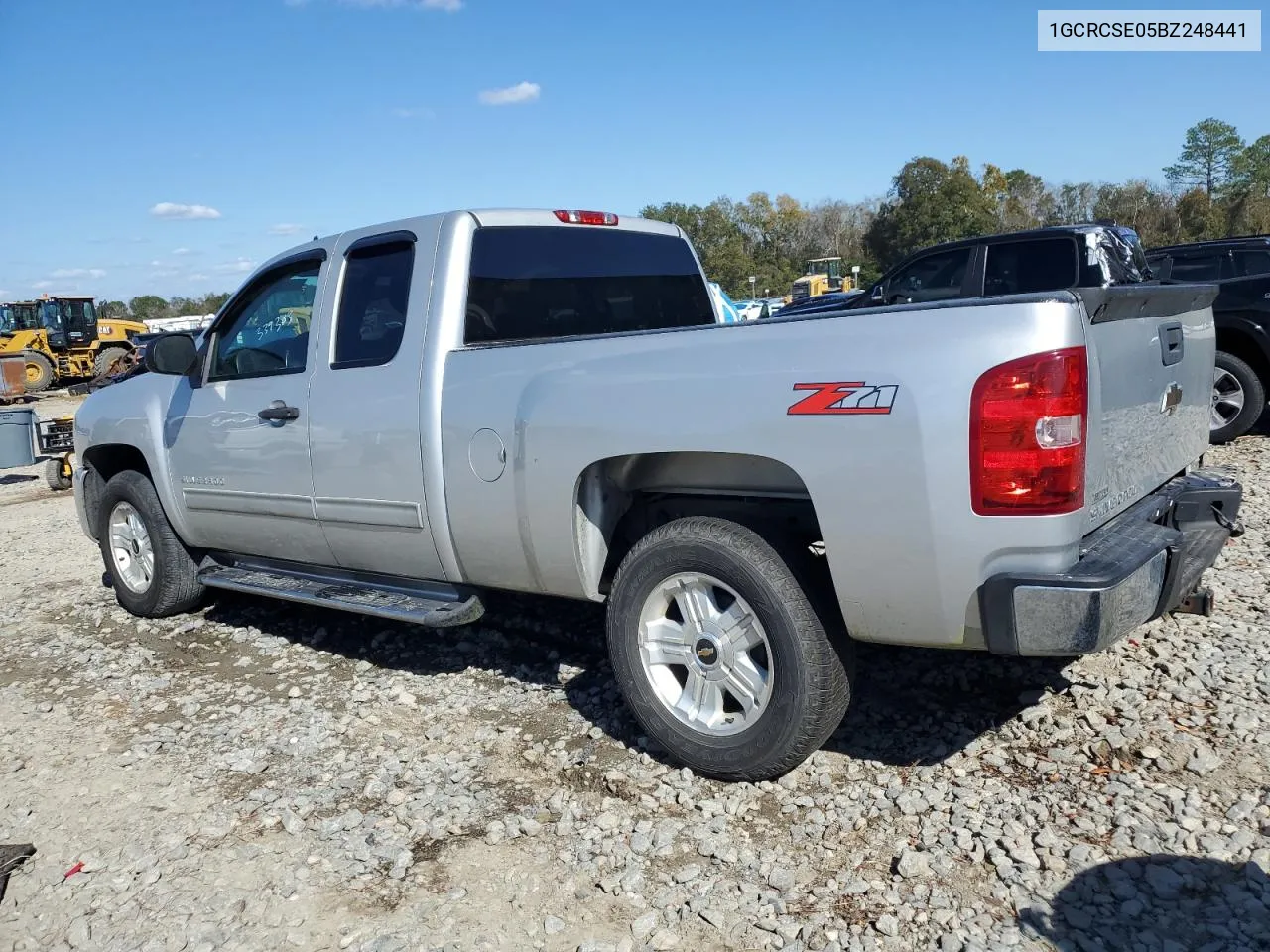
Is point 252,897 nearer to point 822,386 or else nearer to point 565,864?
point 565,864

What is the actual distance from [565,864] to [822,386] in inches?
65.8

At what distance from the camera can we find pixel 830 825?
3.25 m

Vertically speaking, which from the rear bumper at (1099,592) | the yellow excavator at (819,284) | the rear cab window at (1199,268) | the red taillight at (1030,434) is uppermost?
the yellow excavator at (819,284)

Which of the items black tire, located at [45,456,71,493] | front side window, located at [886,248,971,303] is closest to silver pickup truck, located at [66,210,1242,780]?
front side window, located at [886,248,971,303]

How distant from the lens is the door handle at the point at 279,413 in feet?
15.4

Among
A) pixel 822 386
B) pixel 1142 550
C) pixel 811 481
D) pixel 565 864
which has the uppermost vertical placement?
pixel 822 386

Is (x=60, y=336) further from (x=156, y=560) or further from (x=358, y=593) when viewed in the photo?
(x=358, y=593)

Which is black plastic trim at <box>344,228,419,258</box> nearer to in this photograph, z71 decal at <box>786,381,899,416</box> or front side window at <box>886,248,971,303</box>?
z71 decal at <box>786,381,899,416</box>

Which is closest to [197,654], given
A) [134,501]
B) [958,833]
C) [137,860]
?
[134,501]

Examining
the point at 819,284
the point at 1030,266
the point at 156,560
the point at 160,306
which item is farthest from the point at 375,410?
the point at 160,306

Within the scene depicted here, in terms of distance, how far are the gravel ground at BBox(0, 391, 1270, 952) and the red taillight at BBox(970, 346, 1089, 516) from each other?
1.05 meters

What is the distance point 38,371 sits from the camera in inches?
1118

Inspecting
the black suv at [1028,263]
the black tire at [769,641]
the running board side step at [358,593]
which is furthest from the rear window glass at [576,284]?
the black suv at [1028,263]

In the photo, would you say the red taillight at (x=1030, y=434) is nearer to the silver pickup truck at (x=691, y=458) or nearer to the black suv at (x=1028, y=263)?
the silver pickup truck at (x=691, y=458)
